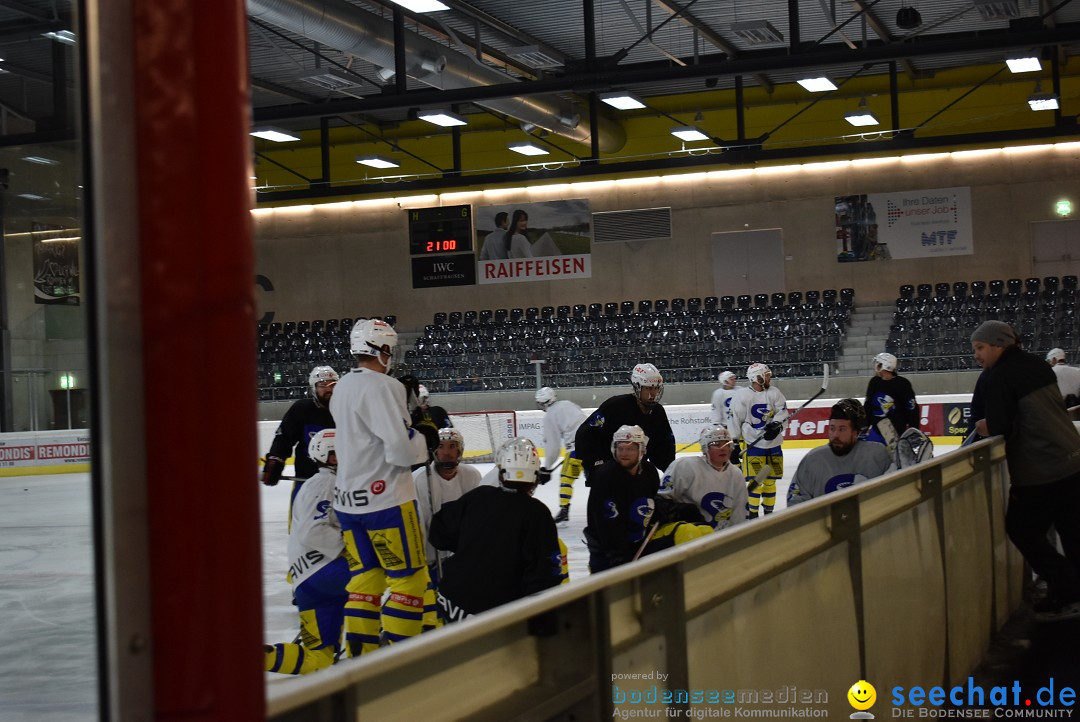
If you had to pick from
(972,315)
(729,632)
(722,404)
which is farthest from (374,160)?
(729,632)

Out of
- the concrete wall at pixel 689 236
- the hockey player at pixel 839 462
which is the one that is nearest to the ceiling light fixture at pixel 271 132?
the concrete wall at pixel 689 236

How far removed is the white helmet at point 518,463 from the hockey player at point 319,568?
0.95 meters

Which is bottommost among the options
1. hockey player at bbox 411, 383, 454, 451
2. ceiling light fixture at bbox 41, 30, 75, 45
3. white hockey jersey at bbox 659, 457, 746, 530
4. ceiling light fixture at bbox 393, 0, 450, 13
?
white hockey jersey at bbox 659, 457, 746, 530

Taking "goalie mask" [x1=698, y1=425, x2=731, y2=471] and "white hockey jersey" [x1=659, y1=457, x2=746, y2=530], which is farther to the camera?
"goalie mask" [x1=698, y1=425, x2=731, y2=471]

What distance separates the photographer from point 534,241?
26.0 metres

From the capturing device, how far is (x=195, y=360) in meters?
0.92

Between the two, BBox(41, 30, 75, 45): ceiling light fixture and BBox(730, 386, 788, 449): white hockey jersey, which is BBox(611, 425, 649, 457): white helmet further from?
BBox(730, 386, 788, 449): white hockey jersey

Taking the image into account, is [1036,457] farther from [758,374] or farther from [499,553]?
[758,374]

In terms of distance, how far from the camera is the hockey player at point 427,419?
6.38 m

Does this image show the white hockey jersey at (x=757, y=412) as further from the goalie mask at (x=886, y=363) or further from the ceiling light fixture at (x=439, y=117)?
the ceiling light fixture at (x=439, y=117)

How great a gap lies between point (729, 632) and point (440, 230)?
24029mm

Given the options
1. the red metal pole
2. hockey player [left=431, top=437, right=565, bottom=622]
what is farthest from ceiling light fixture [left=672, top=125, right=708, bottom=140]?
the red metal pole

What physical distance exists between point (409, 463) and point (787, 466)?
11.0m

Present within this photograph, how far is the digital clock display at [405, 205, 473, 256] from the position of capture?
2594 cm
